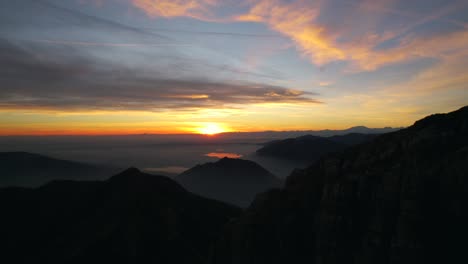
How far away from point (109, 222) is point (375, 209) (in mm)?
95015

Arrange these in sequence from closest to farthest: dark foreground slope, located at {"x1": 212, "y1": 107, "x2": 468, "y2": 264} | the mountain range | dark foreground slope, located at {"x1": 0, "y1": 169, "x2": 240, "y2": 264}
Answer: dark foreground slope, located at {"x1": 212, "y1": 107, "x2": 468, "y2": 264}, the mountain range, dark foreground slope, located at {"x1": 0, "y1": 169, "x2": 240, "y2": 264}

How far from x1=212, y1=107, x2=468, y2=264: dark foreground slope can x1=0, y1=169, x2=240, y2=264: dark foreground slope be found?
47.9 metres

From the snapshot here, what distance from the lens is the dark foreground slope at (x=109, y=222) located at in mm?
92375

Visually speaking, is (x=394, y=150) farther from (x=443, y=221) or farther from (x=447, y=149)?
(x=443, y=221)

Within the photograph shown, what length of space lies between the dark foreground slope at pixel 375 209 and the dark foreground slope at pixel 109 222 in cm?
4793

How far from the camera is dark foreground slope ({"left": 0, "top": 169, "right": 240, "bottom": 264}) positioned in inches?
3637

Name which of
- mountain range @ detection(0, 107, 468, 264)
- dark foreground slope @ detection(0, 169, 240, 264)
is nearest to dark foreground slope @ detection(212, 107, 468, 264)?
mountain range @ detection(0, 107, 468, 264)

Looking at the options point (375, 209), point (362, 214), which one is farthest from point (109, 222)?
point (375, 209)

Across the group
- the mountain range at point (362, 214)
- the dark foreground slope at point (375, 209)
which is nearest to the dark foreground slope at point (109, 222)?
the mountain range at point (362, 214)

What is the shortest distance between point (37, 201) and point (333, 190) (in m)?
133

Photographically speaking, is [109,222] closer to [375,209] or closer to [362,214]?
[362,214]

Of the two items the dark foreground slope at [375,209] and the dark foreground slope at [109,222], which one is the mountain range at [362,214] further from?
the dark foreground slope at [109,222]

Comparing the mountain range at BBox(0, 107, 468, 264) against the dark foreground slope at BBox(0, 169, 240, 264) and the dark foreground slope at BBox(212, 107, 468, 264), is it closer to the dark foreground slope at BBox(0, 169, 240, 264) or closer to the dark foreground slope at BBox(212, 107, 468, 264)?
the dark foreground slope at BBox(212, 107, 468, 264)

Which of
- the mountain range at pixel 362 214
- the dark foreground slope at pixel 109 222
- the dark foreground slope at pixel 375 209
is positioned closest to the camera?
the dark foreground slope at pixel 375 209
